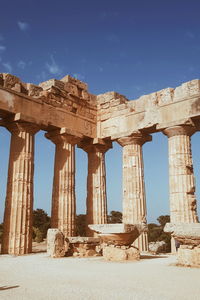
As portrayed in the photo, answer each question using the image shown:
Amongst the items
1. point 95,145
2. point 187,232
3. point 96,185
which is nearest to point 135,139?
point 95,145

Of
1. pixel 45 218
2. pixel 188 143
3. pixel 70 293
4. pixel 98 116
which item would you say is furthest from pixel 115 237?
pixel 45 218

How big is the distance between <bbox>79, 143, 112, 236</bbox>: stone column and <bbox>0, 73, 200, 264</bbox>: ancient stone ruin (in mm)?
59

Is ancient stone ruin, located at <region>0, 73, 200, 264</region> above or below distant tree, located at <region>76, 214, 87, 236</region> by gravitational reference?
above

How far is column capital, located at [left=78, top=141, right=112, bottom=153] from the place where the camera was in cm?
2070

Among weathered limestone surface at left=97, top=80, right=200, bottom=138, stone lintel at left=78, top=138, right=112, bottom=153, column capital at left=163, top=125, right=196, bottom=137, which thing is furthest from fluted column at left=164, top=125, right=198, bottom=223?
stone lintel at left=78, top=138, right=112, bottom=153

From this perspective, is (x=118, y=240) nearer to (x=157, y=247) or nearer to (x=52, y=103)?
(x=52, y=103)

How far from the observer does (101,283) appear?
7059 millimetres

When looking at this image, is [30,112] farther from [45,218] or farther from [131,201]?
[45,218]

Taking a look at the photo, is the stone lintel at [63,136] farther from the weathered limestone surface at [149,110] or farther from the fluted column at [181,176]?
the fluted column at [181,176]

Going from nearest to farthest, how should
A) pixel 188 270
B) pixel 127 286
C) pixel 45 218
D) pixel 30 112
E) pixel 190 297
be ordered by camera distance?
pixel 190 297, pixel 127 286, pixel 188 270, pixel 30 112, pixel 45 218

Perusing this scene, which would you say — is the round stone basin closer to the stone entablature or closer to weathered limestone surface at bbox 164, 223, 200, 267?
weathered limestone surface at bbox 164, 223, 200, 267

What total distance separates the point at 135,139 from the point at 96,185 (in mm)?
3743

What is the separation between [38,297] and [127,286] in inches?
75.9

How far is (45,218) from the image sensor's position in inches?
1337
